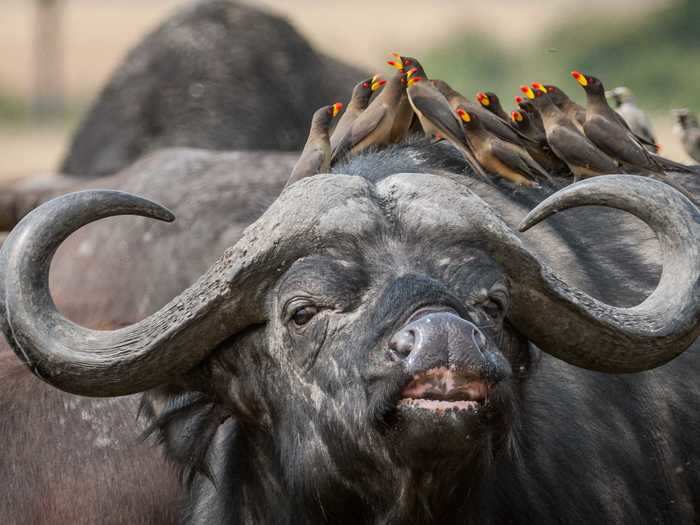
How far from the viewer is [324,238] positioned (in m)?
4.03

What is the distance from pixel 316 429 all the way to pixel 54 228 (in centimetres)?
90

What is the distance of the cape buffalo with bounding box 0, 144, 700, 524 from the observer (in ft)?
12.1

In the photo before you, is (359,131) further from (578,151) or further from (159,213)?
(159,213)

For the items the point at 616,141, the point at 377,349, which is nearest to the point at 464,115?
the point at 616,141

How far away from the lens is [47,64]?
96.0ft

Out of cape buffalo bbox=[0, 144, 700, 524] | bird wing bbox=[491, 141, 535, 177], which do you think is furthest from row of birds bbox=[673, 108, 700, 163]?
cape buffalo bbox=[0, 144, 700, 524]

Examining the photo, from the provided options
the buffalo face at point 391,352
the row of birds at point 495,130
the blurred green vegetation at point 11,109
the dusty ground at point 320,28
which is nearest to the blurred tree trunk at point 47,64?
the blurred green vegetation at point 11,109

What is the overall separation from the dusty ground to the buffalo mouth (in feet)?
60.4

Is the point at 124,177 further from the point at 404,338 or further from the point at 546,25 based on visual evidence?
the point at 546,25

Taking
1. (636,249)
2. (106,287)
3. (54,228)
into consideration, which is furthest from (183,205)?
(54,228)

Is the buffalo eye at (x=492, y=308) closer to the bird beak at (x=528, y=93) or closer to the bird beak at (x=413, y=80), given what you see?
the bird beak at (x=413, y=80)

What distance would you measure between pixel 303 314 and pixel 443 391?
59 centimetres

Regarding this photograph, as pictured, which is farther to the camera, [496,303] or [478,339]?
[496,303]

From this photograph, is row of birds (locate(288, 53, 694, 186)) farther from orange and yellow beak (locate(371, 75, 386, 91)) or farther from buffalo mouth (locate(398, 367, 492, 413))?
buffalo mouth (locate(398, 367, 492, 413))
